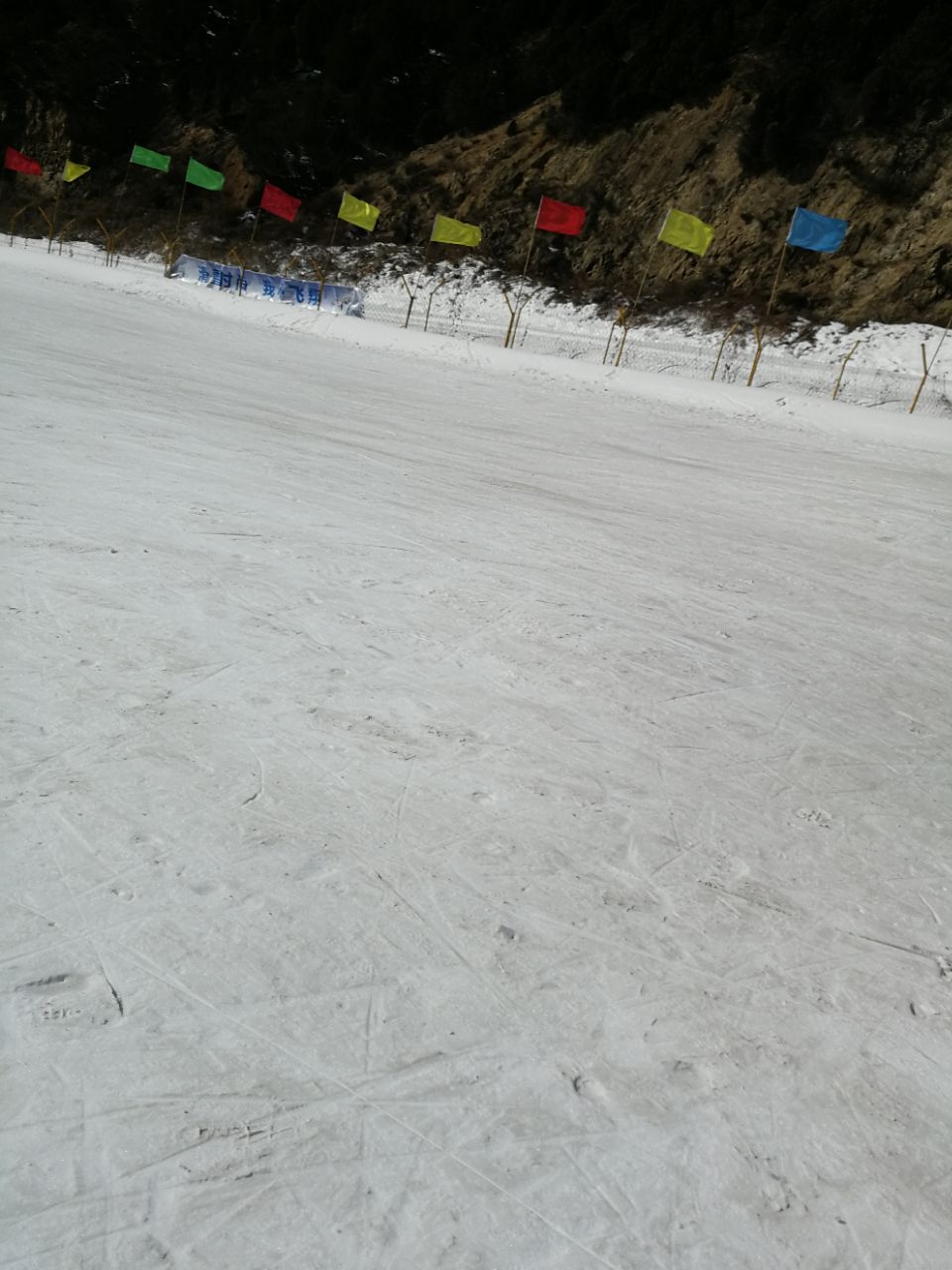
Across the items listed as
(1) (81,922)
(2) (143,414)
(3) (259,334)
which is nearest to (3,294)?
(3) (259,334)

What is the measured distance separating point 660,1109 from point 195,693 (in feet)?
7.05

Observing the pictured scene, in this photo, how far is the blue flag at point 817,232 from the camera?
22.1 meters

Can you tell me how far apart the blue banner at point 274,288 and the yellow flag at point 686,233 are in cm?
839

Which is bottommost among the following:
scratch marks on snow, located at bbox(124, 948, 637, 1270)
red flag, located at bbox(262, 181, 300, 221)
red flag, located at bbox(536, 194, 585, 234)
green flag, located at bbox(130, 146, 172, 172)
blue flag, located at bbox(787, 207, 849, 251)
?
scratch marks on snow, located at bbox(124, 948, 637, 1270)

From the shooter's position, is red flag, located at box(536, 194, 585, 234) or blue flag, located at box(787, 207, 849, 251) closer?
blue flag, located at box(787, 207, 849, 251)

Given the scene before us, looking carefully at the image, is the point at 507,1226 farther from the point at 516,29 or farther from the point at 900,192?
the point at 516,29

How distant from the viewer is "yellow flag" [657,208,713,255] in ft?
76.9

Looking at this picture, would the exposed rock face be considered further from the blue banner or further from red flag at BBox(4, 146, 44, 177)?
red flag at BBox(4, 146, 44, 177)

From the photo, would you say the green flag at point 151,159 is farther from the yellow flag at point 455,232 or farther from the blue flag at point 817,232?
the blue flag at point 817,232

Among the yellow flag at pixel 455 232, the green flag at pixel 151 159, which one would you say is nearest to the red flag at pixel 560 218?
the yellow flag at pixel 455 232

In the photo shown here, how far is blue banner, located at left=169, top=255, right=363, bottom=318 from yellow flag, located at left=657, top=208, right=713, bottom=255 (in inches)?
330

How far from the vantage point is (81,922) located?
235cm

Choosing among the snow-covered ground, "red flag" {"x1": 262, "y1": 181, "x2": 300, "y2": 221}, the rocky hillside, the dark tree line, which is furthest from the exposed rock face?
the snow-covered ground

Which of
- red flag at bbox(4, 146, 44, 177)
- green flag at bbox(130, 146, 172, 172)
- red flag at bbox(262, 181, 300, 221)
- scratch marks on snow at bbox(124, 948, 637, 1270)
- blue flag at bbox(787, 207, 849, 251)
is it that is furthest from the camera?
red flag at bbox(4, 146, 44, 177)
